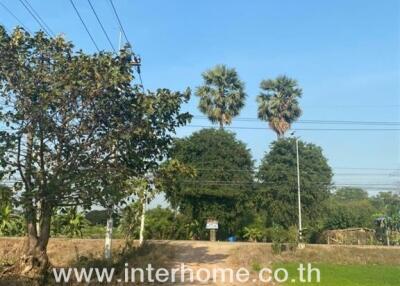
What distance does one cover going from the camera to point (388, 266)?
979 inches

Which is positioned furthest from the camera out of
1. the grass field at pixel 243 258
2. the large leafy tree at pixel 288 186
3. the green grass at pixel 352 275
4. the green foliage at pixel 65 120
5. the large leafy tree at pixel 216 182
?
the large leafy tree at pixel 288 186

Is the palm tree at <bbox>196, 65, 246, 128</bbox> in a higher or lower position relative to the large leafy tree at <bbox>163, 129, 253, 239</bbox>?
higher

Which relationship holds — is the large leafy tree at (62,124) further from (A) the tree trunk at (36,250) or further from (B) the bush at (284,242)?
(B) the bush at (284,242)

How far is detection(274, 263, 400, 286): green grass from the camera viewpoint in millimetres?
17141

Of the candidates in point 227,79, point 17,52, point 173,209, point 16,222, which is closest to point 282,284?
point 17,52

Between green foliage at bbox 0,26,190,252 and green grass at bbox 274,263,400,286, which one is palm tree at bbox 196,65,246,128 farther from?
green foliage at bbox 0,26,190,252

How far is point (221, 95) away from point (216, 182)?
36.9 feet

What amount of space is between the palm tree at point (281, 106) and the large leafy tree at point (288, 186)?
13.6 ft

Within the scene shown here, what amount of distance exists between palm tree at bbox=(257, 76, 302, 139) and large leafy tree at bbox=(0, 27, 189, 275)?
3542 centimetres

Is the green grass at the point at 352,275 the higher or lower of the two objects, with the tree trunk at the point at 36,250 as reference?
lower

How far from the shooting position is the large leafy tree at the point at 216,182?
3931cm

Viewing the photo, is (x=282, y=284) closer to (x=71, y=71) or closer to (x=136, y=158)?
(x=136, y=158)

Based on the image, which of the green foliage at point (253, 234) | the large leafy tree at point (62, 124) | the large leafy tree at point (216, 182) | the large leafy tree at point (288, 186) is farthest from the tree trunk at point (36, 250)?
the large leafy tree at point (288, 186)

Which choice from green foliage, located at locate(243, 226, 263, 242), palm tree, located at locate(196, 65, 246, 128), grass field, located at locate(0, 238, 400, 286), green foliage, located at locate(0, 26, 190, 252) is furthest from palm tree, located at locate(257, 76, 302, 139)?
green foliage, located at locate(0, 26, 190, 252)
